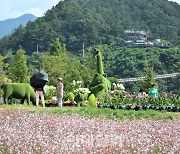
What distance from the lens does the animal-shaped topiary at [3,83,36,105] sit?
23.1 meters

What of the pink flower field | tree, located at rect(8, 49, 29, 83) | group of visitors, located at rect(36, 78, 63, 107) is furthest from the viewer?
tree, located at rect(8, 49, 29, 83)

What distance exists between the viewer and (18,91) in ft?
76.6

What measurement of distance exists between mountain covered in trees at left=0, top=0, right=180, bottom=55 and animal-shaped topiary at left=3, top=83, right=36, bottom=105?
3544 inches

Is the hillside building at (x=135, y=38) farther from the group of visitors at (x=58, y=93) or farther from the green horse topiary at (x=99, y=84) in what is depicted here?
the group of visitors at (x=58, y=93)

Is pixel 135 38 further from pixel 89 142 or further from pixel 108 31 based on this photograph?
pixel 89 142

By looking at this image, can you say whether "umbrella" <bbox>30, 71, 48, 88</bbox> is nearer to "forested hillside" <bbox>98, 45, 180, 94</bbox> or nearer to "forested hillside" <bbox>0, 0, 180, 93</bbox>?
"forested hillside" <bbox>98, 45, 180, 94</bbox>

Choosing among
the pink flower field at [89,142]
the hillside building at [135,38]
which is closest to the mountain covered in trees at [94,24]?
the hillside building at [135,38]

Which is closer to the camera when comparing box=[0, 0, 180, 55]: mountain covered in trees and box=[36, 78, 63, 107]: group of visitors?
box=[36, 78, 63, 107]: group of visitors

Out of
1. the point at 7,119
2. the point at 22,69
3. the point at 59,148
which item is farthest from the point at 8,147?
the point at 22,69

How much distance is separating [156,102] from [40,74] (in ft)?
19.2

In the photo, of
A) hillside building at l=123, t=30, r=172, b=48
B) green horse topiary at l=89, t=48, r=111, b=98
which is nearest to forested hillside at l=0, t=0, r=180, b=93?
hillside building at l=123, t=30, r=172, b=48

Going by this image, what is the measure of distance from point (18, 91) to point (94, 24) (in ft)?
320

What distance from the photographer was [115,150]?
6922mm

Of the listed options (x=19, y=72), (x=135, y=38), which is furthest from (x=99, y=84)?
(x=135, y=38)
